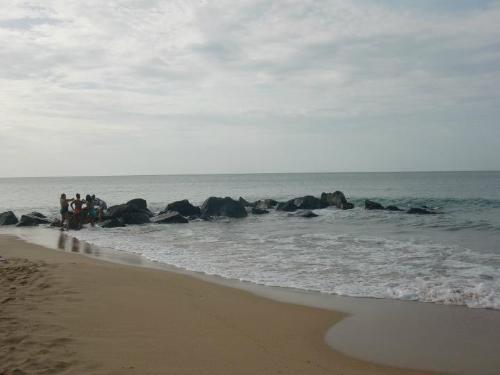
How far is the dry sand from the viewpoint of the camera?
4.92m

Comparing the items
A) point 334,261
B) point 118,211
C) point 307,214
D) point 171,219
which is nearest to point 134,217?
point 118,211

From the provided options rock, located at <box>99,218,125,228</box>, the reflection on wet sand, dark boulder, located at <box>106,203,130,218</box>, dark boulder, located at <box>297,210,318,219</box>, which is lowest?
the reflection on wet sand

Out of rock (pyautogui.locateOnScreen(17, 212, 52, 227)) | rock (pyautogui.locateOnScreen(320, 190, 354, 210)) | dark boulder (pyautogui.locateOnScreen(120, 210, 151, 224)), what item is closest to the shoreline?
dark boulder (pyautogui.locateOnScreen(120, 210, 151, 224))

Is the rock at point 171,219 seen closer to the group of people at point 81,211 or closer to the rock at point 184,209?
the rock at point 184,209

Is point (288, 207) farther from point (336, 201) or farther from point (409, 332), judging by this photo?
point (409, 332)

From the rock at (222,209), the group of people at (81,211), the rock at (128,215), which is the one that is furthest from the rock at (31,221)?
the rock at (222,209)

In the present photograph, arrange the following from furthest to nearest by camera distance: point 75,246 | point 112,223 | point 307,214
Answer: point 307,214 → point 112,223 → point 75,246

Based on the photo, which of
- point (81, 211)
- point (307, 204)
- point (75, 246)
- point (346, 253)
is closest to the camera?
point (346, 253)

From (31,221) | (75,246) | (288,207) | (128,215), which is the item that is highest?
(288,207)

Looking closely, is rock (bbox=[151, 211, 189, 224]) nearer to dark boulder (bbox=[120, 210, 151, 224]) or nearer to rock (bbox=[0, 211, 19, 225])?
dark boulder (bbox=[120, 210, 151, 224])

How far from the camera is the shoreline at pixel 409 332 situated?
17.7ft

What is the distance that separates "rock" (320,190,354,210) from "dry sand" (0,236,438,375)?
81.8ft

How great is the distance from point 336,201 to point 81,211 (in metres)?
19.0

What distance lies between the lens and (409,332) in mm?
6387
